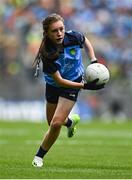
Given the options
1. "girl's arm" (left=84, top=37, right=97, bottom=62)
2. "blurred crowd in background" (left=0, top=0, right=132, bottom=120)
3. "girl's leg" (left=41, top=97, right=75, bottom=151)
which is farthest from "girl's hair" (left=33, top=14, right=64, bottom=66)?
"blurred crowd in background" (left=0, top=0, right=132, bottom=120)

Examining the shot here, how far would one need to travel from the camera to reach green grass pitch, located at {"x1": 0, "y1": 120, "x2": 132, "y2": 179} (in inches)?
360

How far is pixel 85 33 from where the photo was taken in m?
31.1

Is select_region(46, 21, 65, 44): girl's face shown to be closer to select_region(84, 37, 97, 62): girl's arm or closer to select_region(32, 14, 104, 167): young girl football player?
select_region(32, 14, 104, 167): young girl football player

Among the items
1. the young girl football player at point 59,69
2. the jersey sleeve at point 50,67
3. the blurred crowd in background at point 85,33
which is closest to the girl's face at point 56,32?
the young girl football player at point 59,69

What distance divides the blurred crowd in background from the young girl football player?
1775 cm

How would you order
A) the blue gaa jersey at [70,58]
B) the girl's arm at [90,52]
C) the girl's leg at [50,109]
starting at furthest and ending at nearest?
the girl's leg at [50,109] → the girl's arm at [90,52] → the blue gaa jersey at [70,58]

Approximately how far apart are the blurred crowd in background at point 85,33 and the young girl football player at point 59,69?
17746mm

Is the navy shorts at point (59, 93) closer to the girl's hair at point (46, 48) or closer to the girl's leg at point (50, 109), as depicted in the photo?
the girl's leg at point (50, 109)

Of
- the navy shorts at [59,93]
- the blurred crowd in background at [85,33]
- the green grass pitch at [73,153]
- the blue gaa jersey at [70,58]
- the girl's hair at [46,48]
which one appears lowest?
the blurred crowd in background at [85,33]

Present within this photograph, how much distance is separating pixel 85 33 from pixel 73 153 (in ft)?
57.3

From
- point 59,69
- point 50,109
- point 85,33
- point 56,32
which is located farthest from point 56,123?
point 85,33

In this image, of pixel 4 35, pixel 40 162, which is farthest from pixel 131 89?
pixel 40 162

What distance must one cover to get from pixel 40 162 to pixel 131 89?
1858 centimetres

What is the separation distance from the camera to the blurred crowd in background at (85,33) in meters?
28.3
